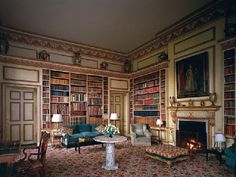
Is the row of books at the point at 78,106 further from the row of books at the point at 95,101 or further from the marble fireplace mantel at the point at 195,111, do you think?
the marble fireplace mantel at the point at 195,111

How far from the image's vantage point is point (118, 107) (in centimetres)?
932

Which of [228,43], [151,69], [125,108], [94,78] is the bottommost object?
[125,108]

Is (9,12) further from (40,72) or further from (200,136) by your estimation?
(200,136)

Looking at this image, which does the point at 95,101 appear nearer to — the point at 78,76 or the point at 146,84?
the point at 78,76

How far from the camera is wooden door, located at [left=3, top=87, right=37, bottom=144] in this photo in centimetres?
654

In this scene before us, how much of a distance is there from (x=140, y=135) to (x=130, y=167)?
9.71 feet

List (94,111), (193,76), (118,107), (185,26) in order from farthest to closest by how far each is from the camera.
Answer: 1. (118,107)
2. (94,111)
3. (185,26)
4. (193,76)

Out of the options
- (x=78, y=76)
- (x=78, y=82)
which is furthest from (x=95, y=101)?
(x=78, y=76)

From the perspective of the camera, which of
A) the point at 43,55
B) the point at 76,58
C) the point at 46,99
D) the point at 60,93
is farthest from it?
the point at 76,58

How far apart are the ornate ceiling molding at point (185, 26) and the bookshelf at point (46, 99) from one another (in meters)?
4.38

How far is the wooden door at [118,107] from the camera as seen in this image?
9.09 m

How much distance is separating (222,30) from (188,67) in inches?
59.2

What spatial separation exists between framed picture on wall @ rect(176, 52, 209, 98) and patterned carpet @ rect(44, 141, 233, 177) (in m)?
2.00

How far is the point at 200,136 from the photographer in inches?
223
